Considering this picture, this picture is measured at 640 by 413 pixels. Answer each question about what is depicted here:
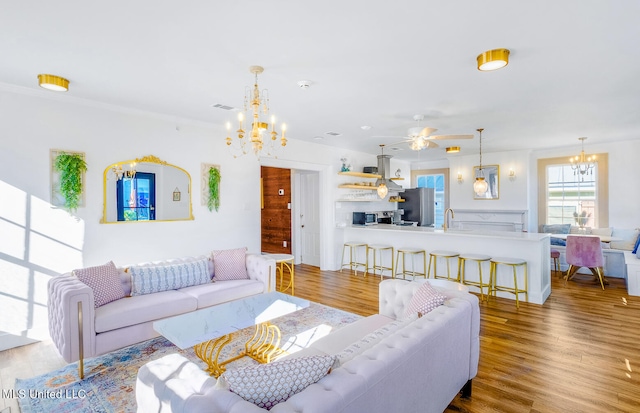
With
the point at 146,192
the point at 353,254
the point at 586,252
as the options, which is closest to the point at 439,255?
the point at 353,254

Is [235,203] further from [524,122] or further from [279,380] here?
[524,122]

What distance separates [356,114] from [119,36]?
2.88m

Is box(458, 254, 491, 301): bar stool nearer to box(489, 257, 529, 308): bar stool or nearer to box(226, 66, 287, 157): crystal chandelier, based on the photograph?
box(489, 257, 529, 308): bar stool

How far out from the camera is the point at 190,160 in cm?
479

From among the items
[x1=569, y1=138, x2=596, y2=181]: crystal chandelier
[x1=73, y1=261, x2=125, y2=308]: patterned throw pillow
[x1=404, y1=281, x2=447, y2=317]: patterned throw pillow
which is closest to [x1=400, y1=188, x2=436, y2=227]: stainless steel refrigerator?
[x1=569, y1=138, x2=596, y2=181]: crystal chandelier

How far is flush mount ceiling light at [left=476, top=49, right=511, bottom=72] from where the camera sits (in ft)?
8.44

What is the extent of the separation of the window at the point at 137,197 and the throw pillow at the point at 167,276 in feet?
2.72

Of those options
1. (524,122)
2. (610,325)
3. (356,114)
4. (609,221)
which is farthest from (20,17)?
(609,221)

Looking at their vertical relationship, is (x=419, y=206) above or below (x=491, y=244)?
above

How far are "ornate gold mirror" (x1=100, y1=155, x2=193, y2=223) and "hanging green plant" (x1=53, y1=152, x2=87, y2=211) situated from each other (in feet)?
0.94

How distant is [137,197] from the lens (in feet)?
14.1

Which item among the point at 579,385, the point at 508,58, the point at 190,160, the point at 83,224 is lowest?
the point at 579,385

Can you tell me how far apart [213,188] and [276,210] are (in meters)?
3.17

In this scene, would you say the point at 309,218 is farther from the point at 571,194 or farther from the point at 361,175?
the point at 571,194
